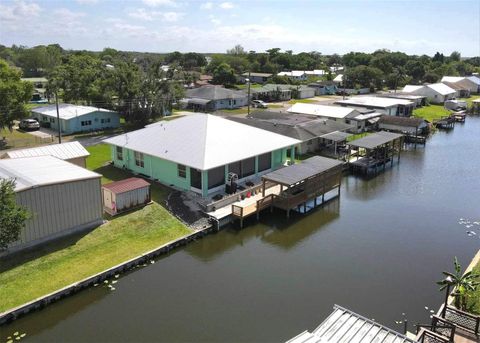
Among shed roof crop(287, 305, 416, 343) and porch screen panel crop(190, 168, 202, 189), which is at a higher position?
porch screen panel crop(190, 168, 202, 189)

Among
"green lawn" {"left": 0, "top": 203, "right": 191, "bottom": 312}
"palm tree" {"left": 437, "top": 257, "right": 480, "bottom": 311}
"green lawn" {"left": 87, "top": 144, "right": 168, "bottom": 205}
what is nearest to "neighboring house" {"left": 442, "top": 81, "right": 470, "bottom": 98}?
"green lawn" {"left": 87, "top": 144, "right": 168, "bottom": 205}

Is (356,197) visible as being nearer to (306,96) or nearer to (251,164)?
(251,164)

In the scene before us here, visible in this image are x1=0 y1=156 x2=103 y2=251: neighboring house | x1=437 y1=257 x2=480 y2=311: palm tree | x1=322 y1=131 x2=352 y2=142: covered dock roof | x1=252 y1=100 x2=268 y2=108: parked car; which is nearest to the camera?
x1=437 y1=257 x2=480 y2=311: palm tree

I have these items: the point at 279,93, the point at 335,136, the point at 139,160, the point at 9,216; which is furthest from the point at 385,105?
the point at 9,216

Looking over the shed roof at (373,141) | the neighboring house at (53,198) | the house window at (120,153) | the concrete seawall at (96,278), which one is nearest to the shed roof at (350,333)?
the concrete seawall at (96,278)

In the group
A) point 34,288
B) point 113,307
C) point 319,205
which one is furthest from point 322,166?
point 34,288

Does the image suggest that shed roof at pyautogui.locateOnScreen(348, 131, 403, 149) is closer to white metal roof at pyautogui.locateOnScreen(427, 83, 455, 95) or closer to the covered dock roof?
the covered dock roof
